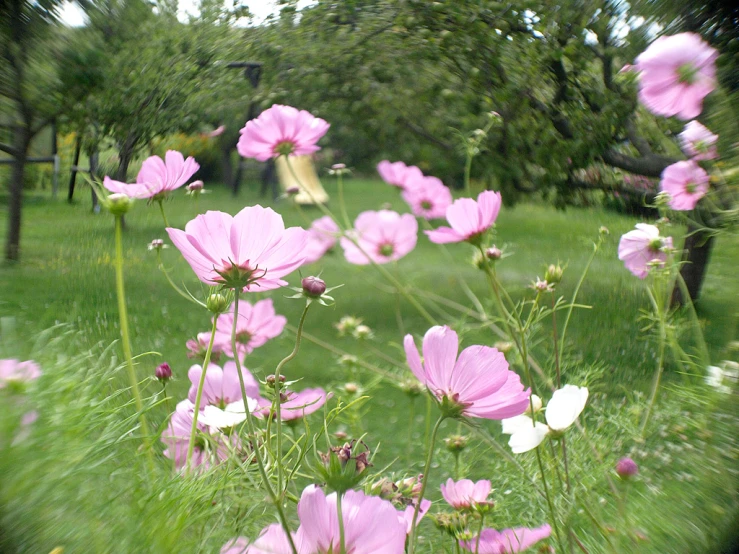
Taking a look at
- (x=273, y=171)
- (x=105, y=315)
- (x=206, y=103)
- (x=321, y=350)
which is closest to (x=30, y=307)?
(x=105, y=315)

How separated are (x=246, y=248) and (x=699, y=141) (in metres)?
0.22

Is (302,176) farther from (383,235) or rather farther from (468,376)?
(468,376)

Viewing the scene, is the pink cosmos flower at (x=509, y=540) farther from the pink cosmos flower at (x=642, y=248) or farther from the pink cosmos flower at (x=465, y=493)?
the pink cosmos flower at (x=642, y=248)

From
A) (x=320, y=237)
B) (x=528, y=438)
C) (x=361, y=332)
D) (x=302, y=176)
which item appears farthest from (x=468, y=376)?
(x=302, y=176)

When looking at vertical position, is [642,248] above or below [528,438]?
above

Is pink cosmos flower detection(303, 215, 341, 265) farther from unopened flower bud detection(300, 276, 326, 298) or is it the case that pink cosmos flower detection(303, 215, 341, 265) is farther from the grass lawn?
unopened flower bud detection(300, 276, 326, 298)

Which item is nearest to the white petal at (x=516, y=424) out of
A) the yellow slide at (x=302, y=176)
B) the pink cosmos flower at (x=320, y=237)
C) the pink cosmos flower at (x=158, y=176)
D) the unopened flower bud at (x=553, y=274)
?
the unopened flower bud at (x=553, y=274)

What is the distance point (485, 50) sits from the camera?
0.44 metres

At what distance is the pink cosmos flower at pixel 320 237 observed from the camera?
77 cm

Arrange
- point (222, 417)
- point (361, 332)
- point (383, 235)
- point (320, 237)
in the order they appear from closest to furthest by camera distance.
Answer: point (222, 417), point (361, 332), point (383, 235), point (320, 237)

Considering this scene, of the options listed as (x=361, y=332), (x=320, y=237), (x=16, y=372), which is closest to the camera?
(x=16, y=372)

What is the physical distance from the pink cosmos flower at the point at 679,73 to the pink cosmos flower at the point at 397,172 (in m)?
0.42

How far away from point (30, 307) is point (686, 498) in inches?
11.8

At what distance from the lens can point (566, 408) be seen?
0.35 meters
